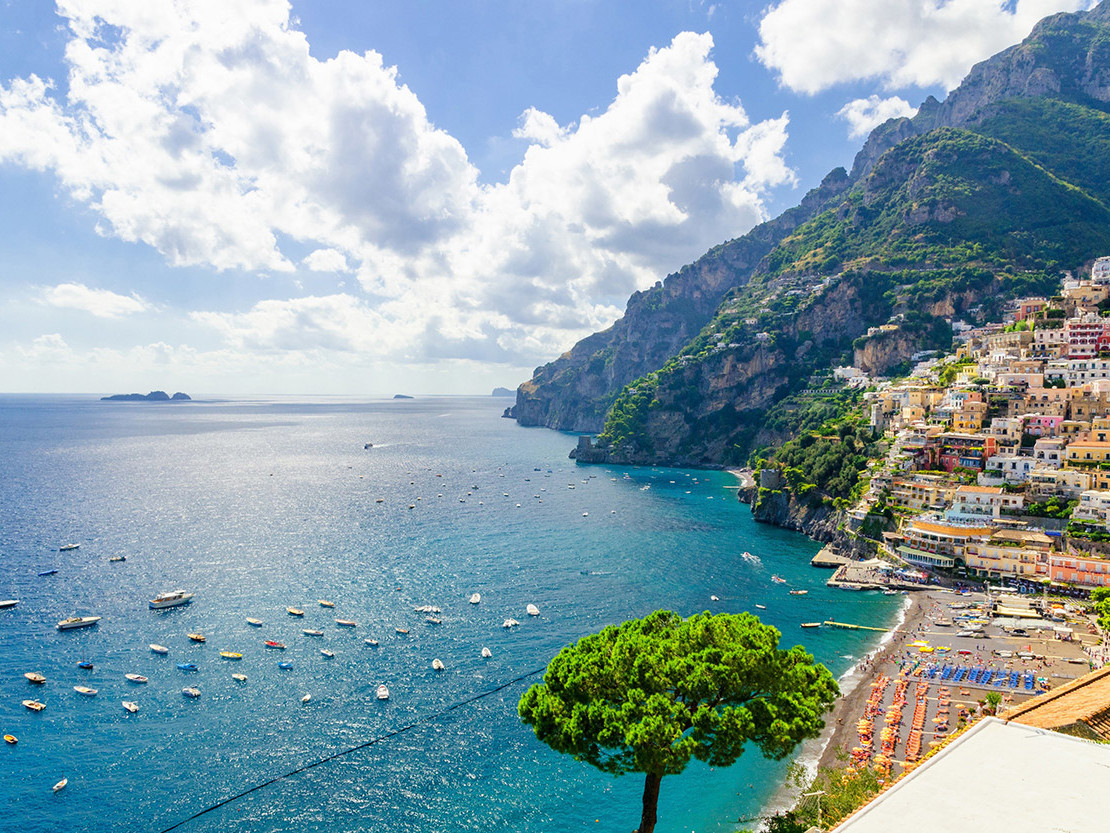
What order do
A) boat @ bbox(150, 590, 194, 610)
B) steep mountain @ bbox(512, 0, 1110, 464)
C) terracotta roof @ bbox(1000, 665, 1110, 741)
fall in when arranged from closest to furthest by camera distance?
terracotta roof @ bbox(1000, 665, 1110, 741)
boat @ bbox(150, 590, 194, 610)
steep mountain @ bbox(512, 0, 1110, 464)

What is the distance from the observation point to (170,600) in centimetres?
6053

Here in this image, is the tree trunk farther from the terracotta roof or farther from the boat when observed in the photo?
the boat

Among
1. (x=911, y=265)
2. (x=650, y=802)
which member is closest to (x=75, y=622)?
(x=650, y=802)

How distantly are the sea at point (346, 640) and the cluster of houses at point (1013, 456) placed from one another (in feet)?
44.9

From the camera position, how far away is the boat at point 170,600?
197 ft

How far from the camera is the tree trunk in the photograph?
2377cm

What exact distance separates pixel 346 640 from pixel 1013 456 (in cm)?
8263

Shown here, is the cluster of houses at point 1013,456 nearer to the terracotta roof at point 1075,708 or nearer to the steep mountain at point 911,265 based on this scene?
the steep mountain at point 911,265

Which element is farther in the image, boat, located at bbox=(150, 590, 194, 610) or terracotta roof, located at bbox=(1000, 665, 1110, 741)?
boat, located at bbox=(150, 590, 194, 610)

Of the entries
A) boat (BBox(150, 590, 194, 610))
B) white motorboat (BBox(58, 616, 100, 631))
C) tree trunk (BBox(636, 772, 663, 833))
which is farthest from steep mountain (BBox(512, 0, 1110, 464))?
tree trunk (BBox(636, 772, 663, 833))

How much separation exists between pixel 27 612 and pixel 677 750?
2612 inches

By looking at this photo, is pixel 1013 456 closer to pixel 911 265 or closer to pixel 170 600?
pixel 170 600

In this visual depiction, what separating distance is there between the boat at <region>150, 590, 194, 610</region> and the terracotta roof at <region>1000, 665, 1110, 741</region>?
222 ft

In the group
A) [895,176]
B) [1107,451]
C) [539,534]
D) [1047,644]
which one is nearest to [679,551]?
[539,534]
